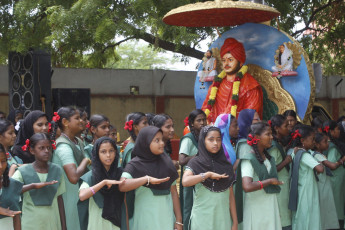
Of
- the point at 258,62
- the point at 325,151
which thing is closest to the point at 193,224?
the point at 325,151

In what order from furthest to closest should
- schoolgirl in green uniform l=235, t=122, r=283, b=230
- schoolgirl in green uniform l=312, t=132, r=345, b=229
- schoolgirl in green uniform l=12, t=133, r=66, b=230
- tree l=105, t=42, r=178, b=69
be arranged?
tree l=105, t=42, r=178, b=69 → schoolgirl in green uniform l=312, t=132, r=345, b=229 → schoolgirl in green uniform l=235, t=122, r=283, b=230 → schoolgirl in green uniform l=12, t=133, r=66, b=230

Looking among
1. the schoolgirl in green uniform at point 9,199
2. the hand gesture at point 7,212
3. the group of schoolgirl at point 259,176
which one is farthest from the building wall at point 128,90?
the hand gesture at point 7,212

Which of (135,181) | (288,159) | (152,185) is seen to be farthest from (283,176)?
(135,181)

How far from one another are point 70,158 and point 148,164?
0.85 meters

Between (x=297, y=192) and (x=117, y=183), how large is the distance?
253cm

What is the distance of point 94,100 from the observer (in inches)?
687

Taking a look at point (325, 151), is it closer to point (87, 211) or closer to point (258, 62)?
point (258, 62)

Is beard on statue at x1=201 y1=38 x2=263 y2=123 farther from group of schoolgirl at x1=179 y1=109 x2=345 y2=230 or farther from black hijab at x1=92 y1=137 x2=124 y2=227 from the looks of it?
black hijab at x1=92 y1=137 x2=124 y2=227

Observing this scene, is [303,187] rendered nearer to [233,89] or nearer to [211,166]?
[211,166]

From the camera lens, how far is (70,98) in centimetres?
1278

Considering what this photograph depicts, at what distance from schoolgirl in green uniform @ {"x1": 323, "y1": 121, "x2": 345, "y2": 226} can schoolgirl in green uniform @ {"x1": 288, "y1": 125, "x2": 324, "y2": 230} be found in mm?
1432

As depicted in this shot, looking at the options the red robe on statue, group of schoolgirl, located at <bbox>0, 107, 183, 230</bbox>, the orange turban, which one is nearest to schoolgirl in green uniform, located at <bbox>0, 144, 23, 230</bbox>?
group of schoolgirl, located at <bbox>0, 107, 183, 230</bbox>

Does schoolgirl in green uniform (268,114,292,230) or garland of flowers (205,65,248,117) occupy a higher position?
garland of flowers (205,65,248,117)

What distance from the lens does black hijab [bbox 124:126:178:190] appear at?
15.2 ft
